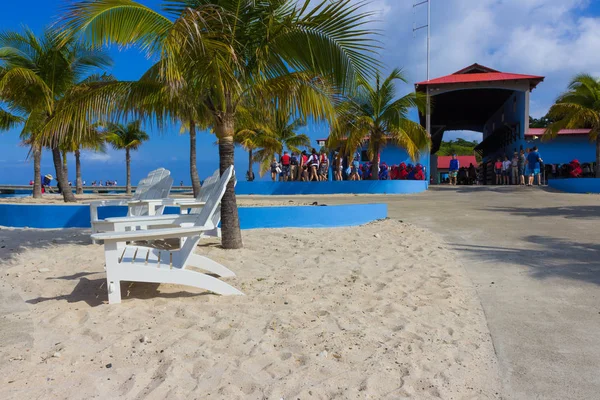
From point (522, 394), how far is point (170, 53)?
14.7 ft

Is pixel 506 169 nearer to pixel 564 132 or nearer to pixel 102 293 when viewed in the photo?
pixel 564 132

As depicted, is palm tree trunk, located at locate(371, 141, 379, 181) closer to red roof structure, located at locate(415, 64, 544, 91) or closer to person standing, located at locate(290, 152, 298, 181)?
person standing, located at locate(290, 152, 298, 181)

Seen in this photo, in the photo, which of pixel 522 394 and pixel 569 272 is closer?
pixel 522 394

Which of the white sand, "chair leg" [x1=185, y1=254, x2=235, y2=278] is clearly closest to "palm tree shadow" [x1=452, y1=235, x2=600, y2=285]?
the white sand

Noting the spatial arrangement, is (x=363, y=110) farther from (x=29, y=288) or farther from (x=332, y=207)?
(x=29, y=288)

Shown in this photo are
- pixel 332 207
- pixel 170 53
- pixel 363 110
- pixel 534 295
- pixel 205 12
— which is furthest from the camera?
pixel 363 110

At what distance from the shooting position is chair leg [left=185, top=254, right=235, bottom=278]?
4.66 meters

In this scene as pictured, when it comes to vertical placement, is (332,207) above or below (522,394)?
above

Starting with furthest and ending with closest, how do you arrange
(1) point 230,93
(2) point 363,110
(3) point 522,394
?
(2) point 363,110, (1) point 230,93, (3) point 522,394

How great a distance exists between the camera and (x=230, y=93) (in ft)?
20.4

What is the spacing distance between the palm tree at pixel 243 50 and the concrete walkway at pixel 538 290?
3167 mm

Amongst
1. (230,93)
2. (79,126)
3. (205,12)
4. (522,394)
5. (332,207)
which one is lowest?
(522,394)

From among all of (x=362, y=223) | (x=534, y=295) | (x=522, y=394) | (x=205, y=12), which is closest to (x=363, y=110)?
(x=362, y=223)

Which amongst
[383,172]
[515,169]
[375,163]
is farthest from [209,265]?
[515,169]
